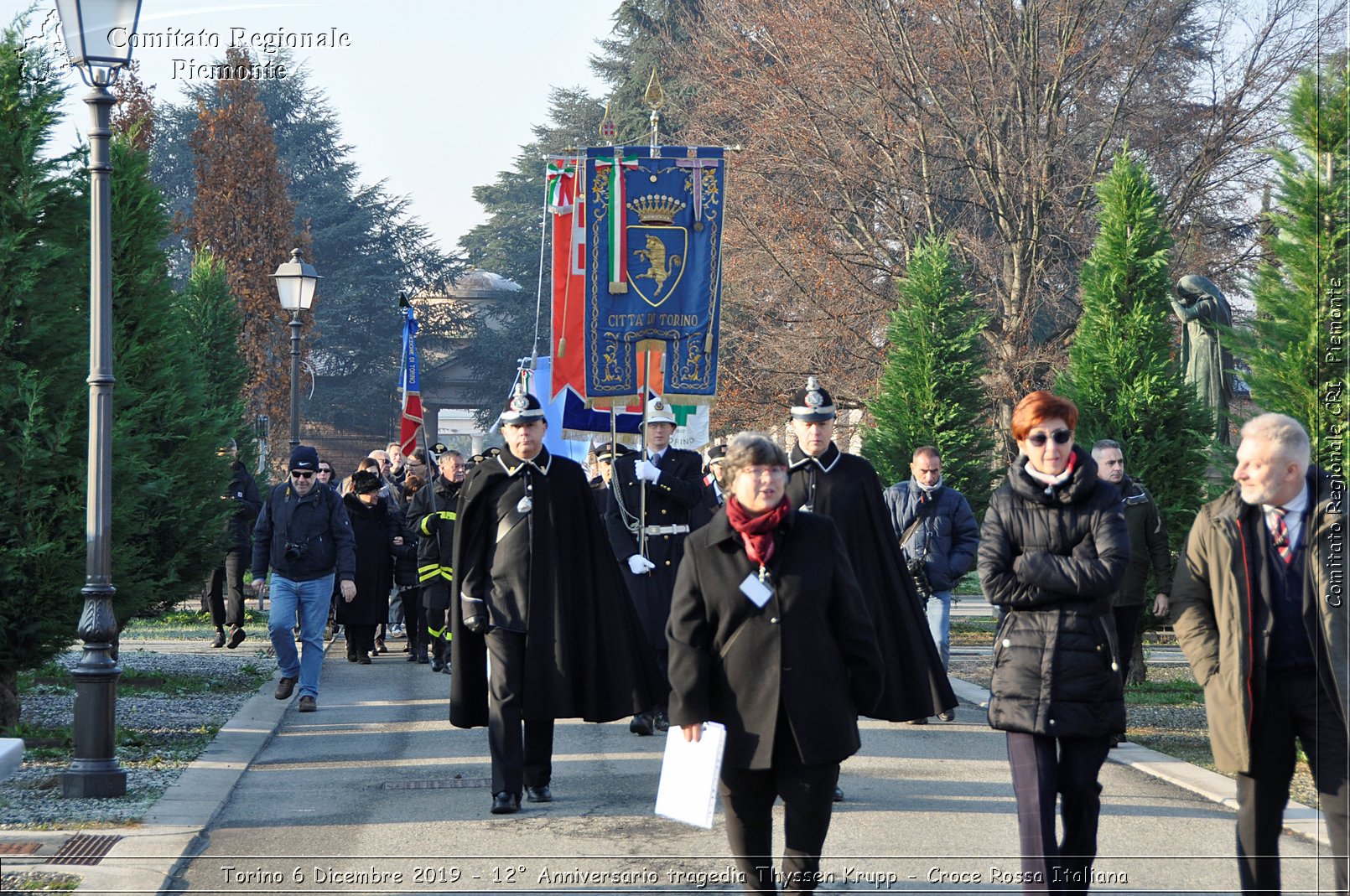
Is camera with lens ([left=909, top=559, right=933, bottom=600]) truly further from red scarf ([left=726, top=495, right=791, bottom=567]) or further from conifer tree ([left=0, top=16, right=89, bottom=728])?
red scarf ([left=726, top=495, right=791, bottom=567])

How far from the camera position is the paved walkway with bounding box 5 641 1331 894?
21.9 feet

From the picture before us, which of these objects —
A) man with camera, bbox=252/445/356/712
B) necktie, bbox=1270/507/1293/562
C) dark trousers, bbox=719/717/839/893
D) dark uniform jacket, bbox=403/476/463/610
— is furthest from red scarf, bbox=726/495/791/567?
dark uniform jacket, bbox=403/476/463/610

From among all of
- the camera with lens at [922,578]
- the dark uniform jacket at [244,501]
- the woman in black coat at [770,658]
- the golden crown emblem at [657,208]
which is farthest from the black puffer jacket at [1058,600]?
the dark uniform jacket at [244,501]

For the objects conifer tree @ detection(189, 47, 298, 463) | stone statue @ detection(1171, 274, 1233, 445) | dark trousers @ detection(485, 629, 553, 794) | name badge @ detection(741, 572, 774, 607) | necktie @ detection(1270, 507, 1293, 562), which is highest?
conifer tree @ detection(189, 47, 298, 463)

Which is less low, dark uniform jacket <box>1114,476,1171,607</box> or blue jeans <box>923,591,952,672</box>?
dark uniform jacket <box>1114,476,1171,607</box>

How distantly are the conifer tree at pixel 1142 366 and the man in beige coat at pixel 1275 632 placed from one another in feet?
27.6

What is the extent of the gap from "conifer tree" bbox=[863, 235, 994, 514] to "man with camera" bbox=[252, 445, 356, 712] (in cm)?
730

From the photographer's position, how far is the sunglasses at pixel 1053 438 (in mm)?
5867

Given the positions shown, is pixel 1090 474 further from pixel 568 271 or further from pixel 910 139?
pixel 910 139

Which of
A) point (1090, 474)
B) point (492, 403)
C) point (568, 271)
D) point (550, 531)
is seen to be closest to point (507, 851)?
point (550, 531)

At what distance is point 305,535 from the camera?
12367 millimetres

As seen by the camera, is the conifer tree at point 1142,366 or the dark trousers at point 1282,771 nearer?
the dark trousers at point 1282,771

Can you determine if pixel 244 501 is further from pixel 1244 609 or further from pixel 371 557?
pixel 1244 609

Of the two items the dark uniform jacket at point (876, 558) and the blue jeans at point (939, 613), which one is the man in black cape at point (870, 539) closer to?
the dark uniform jacket at point (876, 558)
